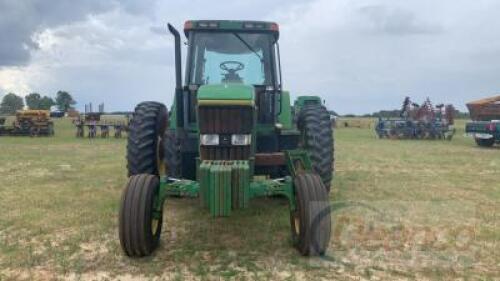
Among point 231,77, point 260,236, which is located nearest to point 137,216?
point 260,236

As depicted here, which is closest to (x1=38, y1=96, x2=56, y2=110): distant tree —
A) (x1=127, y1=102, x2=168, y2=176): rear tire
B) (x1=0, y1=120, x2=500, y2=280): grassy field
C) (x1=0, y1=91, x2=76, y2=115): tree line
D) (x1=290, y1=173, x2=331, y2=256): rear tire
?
(x1=0, y1=91, x2=76, y2=115): tree line

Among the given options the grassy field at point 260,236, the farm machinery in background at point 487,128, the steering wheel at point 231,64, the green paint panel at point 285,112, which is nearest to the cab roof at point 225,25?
the steering wheel at point 231,64

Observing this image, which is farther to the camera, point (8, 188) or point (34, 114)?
point (34, 114)

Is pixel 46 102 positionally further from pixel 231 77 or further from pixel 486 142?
pixel 231 77

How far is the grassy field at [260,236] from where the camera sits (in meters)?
4.40

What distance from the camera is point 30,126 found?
83.8 ft

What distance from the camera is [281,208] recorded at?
6934mm

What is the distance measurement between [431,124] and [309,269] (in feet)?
76.0

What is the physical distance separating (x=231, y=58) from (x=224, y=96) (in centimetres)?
169

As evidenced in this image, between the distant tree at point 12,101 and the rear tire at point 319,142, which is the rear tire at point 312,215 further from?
the distant tree at point 12,101

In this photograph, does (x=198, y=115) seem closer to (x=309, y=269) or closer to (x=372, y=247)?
(x=309, y=269)

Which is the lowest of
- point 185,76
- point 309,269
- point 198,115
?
point 309,269

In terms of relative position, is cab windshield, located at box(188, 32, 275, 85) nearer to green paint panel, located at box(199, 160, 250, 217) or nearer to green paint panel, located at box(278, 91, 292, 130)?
green paint panel, located at box(278, 91, 292, 130)

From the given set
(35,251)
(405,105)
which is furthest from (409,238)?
(405,105)
